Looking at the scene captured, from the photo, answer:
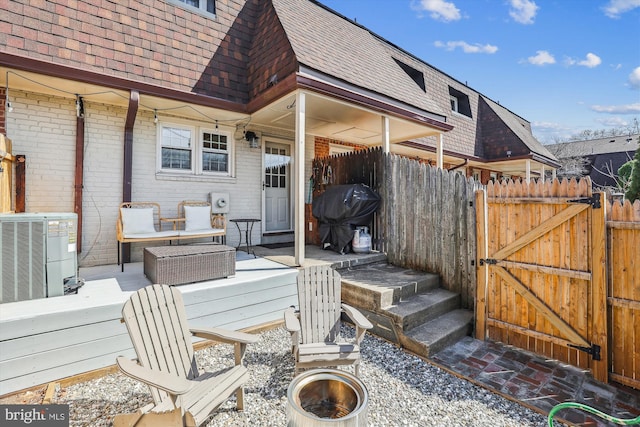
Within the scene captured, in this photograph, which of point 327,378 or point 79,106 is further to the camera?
point 79,106

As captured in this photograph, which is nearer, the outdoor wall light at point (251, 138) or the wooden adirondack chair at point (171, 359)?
the wooden adirondack chair at point (171, 359)

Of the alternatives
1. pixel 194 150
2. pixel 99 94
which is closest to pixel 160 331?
pixel 99 94

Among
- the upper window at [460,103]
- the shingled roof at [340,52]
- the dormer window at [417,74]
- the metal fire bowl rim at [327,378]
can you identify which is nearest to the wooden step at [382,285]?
the metal fire bowl rim at [327,378]

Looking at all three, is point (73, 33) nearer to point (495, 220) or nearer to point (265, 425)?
point (265, 425)

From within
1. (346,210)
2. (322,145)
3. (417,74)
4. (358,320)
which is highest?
(417,74)

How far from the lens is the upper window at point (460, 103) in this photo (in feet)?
38.9

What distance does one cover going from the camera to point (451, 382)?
8.86ft

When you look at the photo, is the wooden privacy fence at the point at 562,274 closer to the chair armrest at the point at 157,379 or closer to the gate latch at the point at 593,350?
the gate latch at the point at 593,350

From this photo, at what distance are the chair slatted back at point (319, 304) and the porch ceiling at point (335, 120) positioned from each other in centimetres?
279

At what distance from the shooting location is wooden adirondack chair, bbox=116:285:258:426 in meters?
1.75

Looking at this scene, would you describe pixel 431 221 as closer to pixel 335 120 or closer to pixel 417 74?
pixel 335 120

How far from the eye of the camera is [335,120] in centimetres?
618

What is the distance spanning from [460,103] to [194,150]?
36.4 feet

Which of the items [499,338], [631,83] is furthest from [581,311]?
[631,83]
